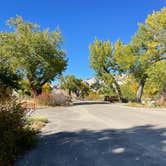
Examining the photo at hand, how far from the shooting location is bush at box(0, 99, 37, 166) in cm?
704

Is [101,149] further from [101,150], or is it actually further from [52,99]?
[52,99]

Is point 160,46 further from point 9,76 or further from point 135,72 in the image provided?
point 9,76

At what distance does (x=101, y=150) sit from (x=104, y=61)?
41551 millimetres

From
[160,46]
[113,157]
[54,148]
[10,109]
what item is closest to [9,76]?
[10,109]

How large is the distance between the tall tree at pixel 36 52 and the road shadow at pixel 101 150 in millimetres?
26736

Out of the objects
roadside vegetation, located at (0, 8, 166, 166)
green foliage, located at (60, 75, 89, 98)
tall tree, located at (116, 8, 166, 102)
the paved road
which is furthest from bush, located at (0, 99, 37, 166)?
green foliage, located at (60, 75, 89, 98)

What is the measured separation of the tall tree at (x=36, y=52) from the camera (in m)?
35.5

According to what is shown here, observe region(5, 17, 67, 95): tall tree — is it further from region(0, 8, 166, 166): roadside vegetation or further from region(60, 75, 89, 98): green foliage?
region(60, 75, 89, 98): green foliage

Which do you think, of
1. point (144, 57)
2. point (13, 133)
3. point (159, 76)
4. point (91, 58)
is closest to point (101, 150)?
point (13, 133)

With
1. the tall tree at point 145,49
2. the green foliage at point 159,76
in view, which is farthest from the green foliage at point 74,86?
the green foliage at point 159,76

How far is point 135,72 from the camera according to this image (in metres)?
42.2

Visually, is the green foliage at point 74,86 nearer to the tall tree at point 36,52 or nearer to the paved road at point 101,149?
the tall tree at point 36,52

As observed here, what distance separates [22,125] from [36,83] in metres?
29.9

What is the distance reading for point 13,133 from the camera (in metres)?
7.93
